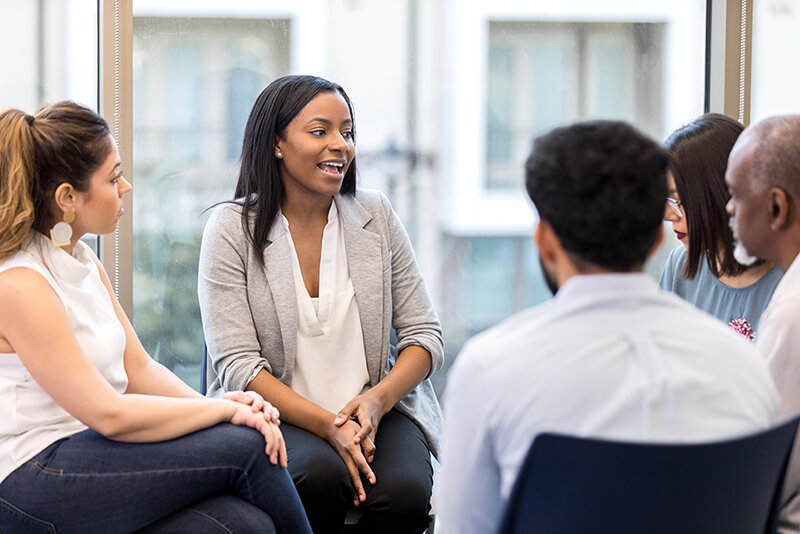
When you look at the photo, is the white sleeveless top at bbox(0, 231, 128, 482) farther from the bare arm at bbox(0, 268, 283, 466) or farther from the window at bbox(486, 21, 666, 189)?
the window at bbox(486, 21, 666, 189)

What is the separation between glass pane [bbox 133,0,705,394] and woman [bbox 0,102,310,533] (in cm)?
99

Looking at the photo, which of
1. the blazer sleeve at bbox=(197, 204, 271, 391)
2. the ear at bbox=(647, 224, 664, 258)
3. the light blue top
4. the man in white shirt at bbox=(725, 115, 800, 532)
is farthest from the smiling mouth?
the ear at bbox=(647, 224, 664, 258)

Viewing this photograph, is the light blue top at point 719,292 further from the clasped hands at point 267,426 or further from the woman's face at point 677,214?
the clasped hands at point 267,426

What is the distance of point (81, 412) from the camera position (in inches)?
61.4

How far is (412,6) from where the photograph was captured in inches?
110

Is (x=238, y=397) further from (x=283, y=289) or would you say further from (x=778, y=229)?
(x=778, y=229)

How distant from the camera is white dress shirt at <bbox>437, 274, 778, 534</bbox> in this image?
3.32 ft

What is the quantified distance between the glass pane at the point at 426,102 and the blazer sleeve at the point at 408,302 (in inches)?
20.1

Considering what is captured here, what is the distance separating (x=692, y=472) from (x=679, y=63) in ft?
7.47

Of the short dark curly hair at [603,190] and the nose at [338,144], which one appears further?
the nose at [338,144]

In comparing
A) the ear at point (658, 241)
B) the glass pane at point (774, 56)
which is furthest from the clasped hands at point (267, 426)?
the glass pane at point (774, 56)

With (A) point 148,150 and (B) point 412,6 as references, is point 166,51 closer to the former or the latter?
(A) point 148,150

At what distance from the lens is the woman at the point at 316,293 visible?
2.10 metres

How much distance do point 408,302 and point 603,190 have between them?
128cm
